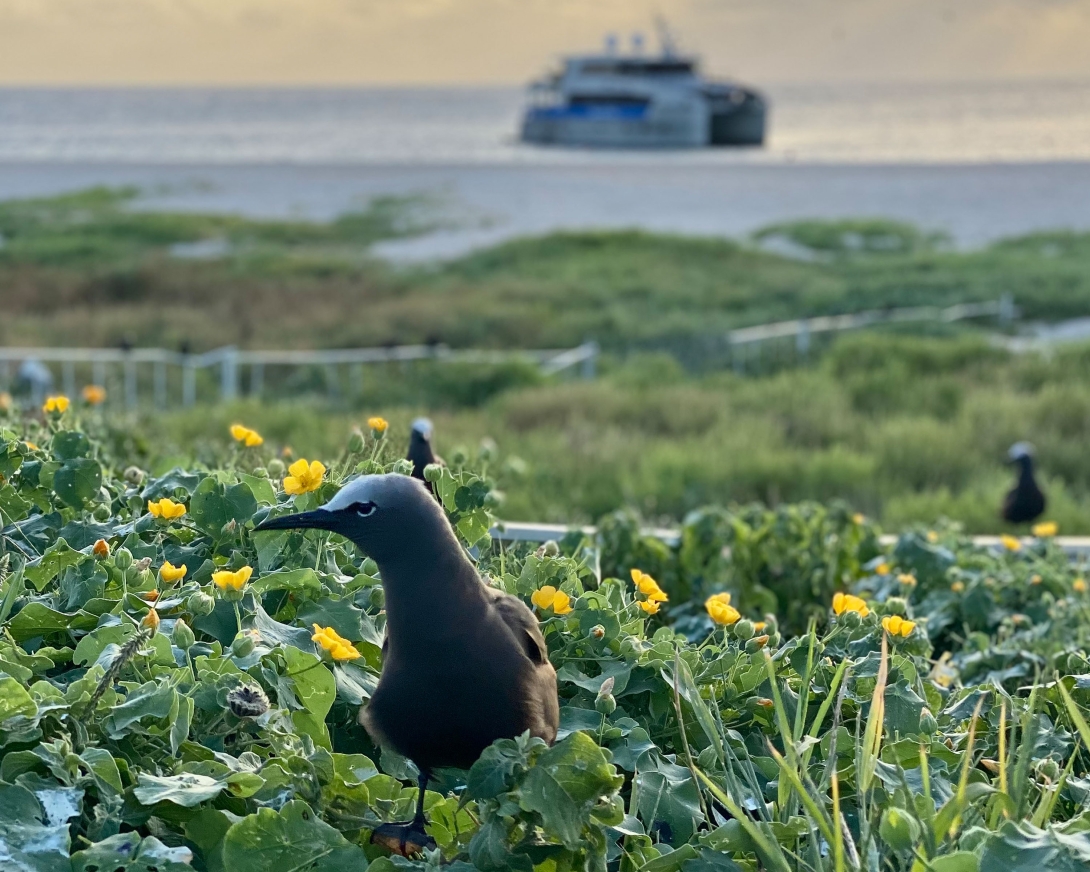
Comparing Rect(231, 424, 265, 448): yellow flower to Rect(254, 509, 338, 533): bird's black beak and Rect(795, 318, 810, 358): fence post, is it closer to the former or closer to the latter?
Rect(254, 509, 338, 533): bird's black beak

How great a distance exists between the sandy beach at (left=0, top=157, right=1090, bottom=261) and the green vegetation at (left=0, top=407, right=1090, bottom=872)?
32.5 m

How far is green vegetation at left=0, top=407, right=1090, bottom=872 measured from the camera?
1.66 meters

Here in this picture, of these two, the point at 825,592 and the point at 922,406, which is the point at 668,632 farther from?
the point at 922,406

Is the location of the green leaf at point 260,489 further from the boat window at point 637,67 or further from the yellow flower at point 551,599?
the boat window at point 637,67

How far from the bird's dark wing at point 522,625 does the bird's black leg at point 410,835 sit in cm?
23

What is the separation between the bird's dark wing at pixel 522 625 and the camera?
1689mm

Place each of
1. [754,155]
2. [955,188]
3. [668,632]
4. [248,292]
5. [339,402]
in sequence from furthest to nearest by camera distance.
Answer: [754,155], [955,188], [248,292], [339,402], [668,632]

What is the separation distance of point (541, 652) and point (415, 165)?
73227 millimetres

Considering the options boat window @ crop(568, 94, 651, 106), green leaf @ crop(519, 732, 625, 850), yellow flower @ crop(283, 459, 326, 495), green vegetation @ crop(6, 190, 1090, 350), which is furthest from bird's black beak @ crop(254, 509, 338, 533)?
boat window @ crop(568, 94, 651, 106)

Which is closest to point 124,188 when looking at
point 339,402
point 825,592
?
point 339,402

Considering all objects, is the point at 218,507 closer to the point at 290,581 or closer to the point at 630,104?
the point at 290,581

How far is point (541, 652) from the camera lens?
1737mm

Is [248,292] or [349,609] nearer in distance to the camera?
[349,609]

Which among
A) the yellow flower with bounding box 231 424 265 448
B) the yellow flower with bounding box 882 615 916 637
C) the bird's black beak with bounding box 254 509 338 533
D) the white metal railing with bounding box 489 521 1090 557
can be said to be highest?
the bird's black beak with bounding box 254 509 338 533
